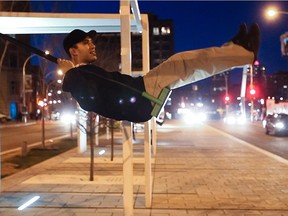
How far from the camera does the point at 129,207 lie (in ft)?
23.2

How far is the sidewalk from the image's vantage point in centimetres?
816

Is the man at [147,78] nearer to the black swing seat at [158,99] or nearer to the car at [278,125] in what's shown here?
the black swing seat at [158,99]

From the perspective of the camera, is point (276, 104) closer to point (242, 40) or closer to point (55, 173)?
point (55, 173)

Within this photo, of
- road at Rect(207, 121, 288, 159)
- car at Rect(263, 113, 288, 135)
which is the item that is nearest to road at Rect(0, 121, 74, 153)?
road at Rect(207, 121, 288, 159)

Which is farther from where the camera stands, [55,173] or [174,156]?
[174,156]

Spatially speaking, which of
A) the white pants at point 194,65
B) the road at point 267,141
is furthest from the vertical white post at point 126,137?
the road at point 267,141

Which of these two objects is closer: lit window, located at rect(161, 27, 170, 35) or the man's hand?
the man's hand

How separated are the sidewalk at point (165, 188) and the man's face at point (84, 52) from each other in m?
4.37

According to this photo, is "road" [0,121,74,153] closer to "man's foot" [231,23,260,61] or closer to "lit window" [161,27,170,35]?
"lit window" [161,27,170,35]

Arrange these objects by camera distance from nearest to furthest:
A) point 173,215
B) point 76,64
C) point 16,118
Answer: point 76,64 → point 173,215 → point 16,118

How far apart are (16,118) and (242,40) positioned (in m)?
74.9

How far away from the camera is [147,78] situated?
368cm

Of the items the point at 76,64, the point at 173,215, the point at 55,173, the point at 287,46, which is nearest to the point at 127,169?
the point at 173,215

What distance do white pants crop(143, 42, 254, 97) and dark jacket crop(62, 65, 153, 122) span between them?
118 mm
